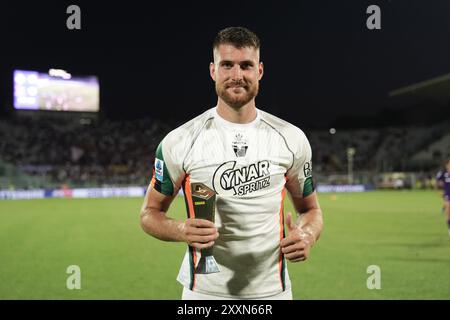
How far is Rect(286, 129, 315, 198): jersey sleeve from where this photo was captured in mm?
3041

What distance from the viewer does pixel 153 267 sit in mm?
9406

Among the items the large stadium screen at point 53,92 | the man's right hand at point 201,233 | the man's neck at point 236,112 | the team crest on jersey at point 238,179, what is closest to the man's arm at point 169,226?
the man's right hand at point 201,233

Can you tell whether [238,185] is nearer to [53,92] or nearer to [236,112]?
[236,112]

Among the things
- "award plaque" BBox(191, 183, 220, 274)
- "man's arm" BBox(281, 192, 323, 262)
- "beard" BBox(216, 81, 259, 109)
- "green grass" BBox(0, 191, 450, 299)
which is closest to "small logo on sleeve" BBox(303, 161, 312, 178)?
"man's arm" BBox(281, 192, 323, 262)

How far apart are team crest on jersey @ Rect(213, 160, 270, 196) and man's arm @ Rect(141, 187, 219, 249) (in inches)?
11.4

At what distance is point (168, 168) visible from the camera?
9.70 ft

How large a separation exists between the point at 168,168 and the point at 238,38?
2.90 ft

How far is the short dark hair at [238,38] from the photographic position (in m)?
2.82

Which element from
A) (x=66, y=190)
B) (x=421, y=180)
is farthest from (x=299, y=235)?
(x=421, y=180)

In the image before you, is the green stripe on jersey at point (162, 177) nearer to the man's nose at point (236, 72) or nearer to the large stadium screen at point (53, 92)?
the man's nose at point (236, 72)

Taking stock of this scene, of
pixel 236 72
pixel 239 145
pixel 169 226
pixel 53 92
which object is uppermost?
pixel 53 92

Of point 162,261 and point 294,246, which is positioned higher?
point 294,246

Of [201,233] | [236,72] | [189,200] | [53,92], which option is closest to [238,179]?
[189,200]

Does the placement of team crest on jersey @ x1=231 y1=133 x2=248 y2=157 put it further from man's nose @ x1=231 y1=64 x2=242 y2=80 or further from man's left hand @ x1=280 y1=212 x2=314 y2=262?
man's left hand @ x1=280 y1=212 x2=314 y2=262
